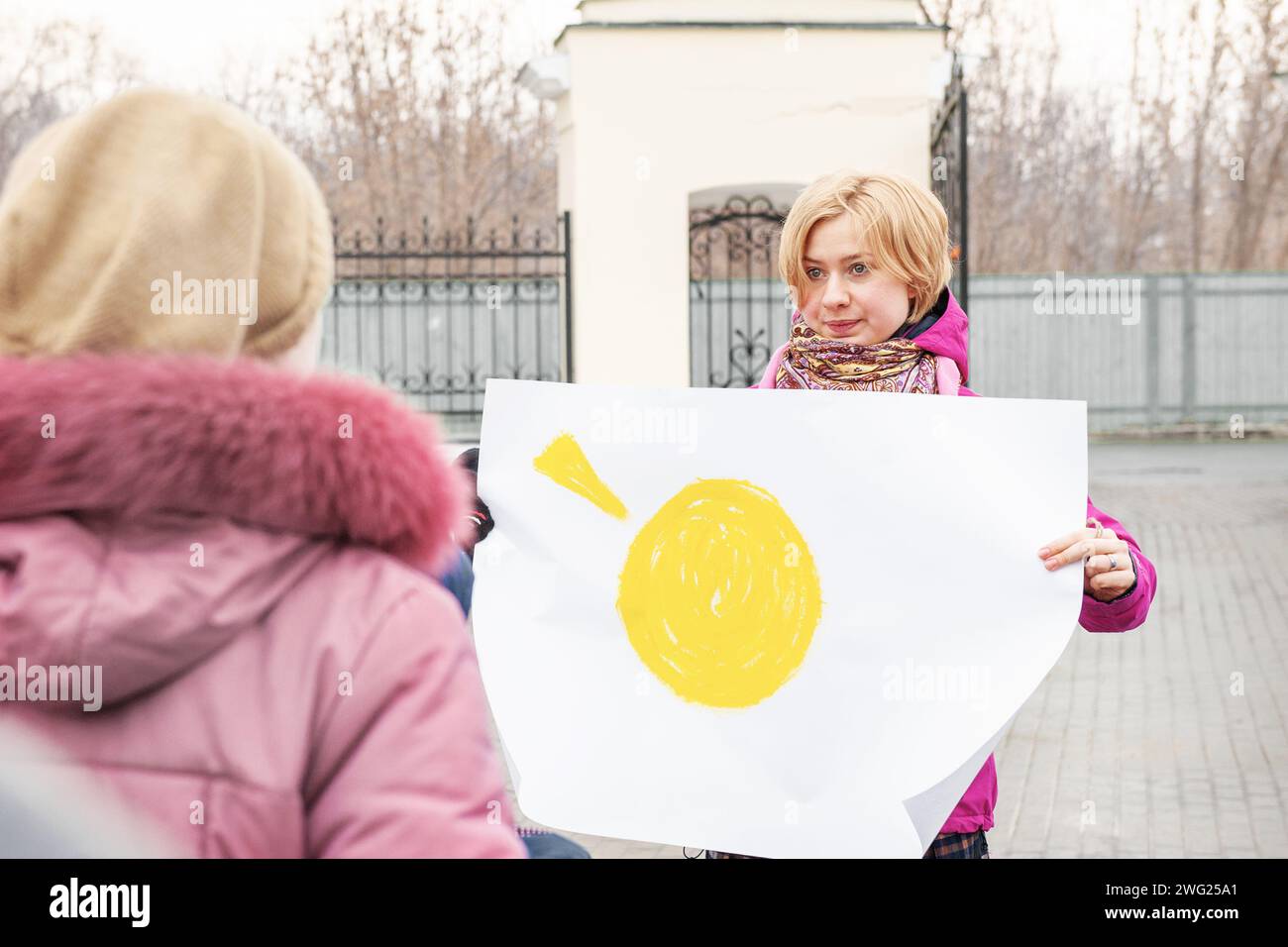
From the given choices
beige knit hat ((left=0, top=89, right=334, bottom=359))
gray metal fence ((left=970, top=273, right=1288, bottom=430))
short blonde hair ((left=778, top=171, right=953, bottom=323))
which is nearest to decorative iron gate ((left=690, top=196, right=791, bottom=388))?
gray metal fence ((left=970, top=273, right=1288, bottom=430))

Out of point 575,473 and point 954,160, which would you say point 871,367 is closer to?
point 575,473

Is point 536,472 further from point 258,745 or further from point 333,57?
point 333,57

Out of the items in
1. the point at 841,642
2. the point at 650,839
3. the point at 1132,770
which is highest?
the point at 841,642

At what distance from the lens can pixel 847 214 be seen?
2576 mm

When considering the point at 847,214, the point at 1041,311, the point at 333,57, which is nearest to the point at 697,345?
the point at 1041,311

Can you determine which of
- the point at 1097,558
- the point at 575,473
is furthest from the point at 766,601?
the point at 1097,558

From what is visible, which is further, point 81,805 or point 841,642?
point 841,642

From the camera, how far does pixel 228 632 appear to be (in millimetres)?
1345

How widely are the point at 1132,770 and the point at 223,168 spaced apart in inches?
232

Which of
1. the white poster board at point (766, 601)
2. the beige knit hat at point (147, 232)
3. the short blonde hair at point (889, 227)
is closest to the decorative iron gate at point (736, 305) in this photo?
the short blonde hair at point (889, 227)

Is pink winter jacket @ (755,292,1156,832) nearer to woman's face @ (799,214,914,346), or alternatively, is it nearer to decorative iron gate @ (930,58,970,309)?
woman's face @ (799,214,914,346)

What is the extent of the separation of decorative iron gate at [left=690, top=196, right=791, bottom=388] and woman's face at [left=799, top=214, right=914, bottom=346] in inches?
446

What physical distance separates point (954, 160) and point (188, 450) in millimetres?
11039

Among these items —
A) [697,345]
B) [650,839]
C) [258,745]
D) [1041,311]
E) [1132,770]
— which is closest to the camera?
[258,745]
